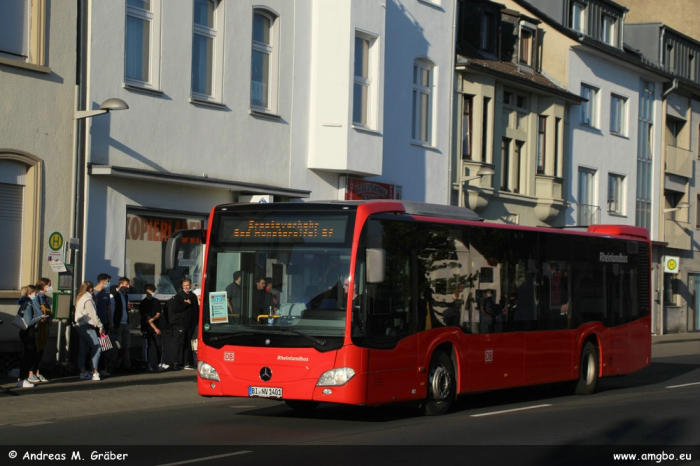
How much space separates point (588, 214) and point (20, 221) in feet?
80.3

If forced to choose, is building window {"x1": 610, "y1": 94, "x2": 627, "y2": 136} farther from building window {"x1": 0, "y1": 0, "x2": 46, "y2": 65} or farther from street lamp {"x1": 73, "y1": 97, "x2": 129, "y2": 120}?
building window {"x1": 0, "y1": 0, "x2": 46, "y2": 65}

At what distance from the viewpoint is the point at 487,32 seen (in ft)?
107

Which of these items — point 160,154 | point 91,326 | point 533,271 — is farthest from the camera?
point 160,154

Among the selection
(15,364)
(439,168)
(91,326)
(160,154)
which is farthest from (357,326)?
(439,168)

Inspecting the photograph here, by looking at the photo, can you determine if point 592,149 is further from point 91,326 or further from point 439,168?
point 91,326

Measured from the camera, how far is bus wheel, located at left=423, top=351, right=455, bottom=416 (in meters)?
12.8

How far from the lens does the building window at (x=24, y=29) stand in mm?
17375

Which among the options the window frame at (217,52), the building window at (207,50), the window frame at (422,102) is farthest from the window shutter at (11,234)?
the window frame at (422,102)

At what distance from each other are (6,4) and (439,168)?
14.4 m

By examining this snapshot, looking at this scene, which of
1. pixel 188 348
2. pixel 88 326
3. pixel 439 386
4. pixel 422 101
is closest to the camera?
pixel 439 386

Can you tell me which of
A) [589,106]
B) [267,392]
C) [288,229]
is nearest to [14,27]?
[288,229]

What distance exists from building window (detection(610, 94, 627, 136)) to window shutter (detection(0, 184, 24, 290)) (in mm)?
26762

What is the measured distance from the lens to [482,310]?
1397cm

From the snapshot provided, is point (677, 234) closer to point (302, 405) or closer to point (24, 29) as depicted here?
point (24, 29)
